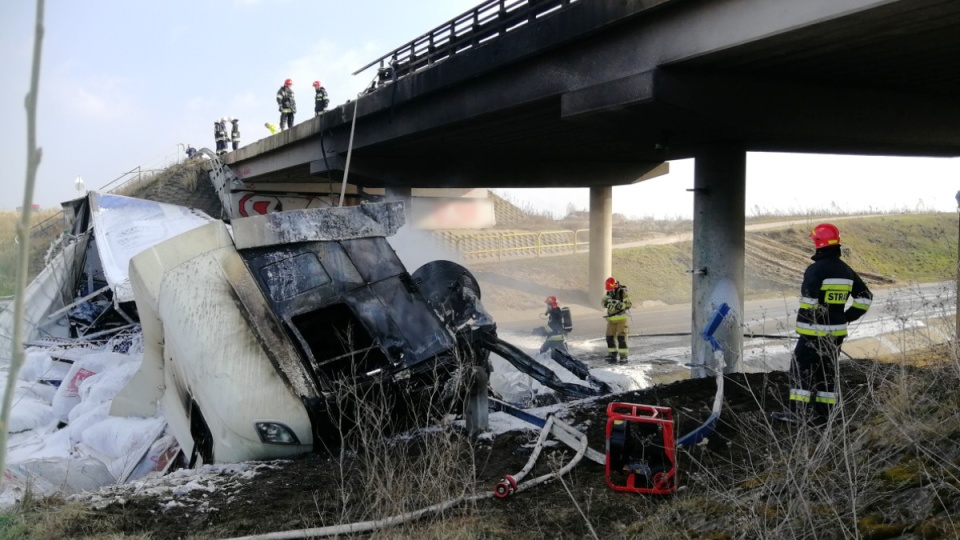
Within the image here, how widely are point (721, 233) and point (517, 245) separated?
66.6 feet

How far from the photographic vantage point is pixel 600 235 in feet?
74.8

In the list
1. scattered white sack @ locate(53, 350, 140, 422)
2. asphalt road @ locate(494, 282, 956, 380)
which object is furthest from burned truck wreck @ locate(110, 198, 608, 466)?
asphalt road @ locate(494, 282, 956, 380)

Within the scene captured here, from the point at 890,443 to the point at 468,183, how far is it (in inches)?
643

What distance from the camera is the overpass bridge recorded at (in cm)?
739


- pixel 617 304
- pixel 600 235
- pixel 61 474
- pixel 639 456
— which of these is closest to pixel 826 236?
pixel 639 456

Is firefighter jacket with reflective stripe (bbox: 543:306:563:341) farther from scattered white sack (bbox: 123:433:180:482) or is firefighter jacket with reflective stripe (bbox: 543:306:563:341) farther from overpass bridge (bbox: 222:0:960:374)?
scattered white sack (bbox: 123:433:180:482)

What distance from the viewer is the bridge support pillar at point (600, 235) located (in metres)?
22.5

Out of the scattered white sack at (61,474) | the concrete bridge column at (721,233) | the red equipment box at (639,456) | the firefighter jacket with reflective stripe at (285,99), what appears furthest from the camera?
the firefighter jacket with reflective stripe at (285,99)

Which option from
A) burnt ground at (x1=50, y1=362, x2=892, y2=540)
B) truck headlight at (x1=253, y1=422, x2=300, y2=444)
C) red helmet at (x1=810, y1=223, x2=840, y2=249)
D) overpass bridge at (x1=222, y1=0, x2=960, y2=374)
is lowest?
burnt ground at (x1=50, y1=362, x2=892, y2=540)

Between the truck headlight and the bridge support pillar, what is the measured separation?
18.3 meters

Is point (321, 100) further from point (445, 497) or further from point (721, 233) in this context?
point (445, 497)

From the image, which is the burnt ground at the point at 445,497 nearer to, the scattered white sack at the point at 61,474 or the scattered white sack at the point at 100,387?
the scattered white sack at the point at 61,474

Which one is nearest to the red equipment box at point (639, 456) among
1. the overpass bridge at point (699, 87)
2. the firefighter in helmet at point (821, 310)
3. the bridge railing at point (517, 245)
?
the firefighter in helmet at point (821, 310)

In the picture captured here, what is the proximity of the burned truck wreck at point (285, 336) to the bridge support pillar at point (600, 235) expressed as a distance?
53.3 feet
